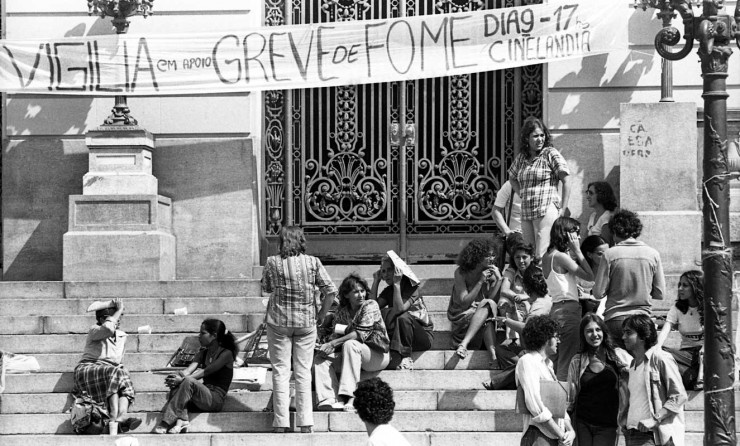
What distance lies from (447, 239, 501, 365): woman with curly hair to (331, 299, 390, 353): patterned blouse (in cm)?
77

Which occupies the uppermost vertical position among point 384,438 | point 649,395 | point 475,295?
point 475,295

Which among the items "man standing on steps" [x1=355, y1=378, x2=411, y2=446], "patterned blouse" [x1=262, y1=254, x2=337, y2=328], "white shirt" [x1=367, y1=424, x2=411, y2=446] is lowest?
"white shirt" [x1=367, y1=424, x2=411, y2=446]

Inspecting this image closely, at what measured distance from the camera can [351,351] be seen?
1259cm

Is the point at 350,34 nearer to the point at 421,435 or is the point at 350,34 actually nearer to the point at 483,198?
the point at 483,198

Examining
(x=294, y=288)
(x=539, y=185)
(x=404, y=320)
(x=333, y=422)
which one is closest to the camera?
(x=333, y=422)

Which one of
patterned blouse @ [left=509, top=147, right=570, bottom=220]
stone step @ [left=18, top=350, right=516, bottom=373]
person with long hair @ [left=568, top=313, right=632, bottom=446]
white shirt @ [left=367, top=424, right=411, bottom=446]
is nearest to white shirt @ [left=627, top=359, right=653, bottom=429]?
person with long hair @ [left=568, top=313, right=632, bottom=446]

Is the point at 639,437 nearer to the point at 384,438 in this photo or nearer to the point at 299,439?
the point at 384,438

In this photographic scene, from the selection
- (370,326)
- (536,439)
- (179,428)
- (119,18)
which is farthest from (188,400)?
(119,18)

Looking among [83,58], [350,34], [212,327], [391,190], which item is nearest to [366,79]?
[350,34]

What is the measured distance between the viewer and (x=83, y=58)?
53.5 feet

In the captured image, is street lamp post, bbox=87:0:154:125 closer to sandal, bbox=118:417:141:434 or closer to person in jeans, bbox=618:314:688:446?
sandal, bbox=118:417:141:434

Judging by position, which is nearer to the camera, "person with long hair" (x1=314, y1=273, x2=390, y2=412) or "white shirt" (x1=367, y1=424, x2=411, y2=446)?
"white shirt" (x1=367, y1=424, x2=411, y2=446)

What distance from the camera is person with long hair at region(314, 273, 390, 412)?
1259 cm

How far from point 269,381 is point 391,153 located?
538cm
